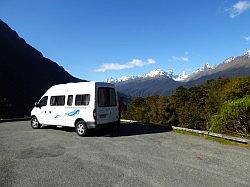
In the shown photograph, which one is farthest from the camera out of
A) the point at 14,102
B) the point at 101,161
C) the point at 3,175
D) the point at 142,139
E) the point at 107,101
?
the point at 14,102

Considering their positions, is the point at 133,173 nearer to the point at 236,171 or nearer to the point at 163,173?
the point at 163,173

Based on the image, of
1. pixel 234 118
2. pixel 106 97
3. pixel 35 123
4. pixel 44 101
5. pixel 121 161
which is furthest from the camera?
pixel 35 123

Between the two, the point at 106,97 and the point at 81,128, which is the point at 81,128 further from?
the point at 106,97

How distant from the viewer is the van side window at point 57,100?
59.2 feet

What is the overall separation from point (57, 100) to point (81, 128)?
249 cm

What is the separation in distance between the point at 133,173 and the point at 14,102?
14121 cm

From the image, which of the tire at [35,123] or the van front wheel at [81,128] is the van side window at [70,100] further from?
the tire at [35,123]

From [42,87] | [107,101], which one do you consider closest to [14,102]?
[42,87]

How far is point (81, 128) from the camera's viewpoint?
16.9 metres

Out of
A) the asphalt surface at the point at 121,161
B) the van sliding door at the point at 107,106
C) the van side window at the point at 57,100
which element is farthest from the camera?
the van side window at the point at 57,100

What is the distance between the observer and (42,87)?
189 m

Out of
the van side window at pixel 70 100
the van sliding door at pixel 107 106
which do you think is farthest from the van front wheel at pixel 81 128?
the van side window at pixel 70 100

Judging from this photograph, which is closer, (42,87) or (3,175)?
(3,175)

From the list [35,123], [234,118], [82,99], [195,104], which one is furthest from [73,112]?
[195,104]
